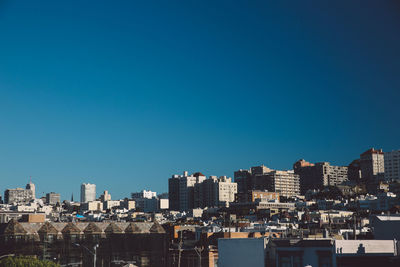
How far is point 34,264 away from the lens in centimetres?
5128

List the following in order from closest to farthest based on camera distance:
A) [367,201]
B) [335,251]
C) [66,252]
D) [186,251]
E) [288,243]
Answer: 1. [335,251]
2. [288,243]
3. [186,251]
4. [66,252]
5. [367,201]

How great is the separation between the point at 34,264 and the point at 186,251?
20209 mm

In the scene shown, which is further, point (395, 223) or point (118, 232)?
point (118, 232)

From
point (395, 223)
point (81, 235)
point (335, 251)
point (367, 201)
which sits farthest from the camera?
point (367, 201)

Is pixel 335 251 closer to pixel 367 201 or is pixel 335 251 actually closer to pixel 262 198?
pixel 367 201

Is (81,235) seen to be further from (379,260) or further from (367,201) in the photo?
(367,201)

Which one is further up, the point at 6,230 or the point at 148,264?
the point at 6,230

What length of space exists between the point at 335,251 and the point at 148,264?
118 feet

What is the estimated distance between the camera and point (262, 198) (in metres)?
199

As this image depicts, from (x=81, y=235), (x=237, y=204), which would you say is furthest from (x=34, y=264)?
(x=237, y=204)

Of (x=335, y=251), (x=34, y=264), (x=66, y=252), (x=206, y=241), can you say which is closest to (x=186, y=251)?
(x=206, y=241)

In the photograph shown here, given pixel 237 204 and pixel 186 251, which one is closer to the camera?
pixel 186 251

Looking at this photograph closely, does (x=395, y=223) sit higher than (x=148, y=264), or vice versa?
(x=395, y=223)

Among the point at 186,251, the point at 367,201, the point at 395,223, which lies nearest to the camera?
the point at 395,223
